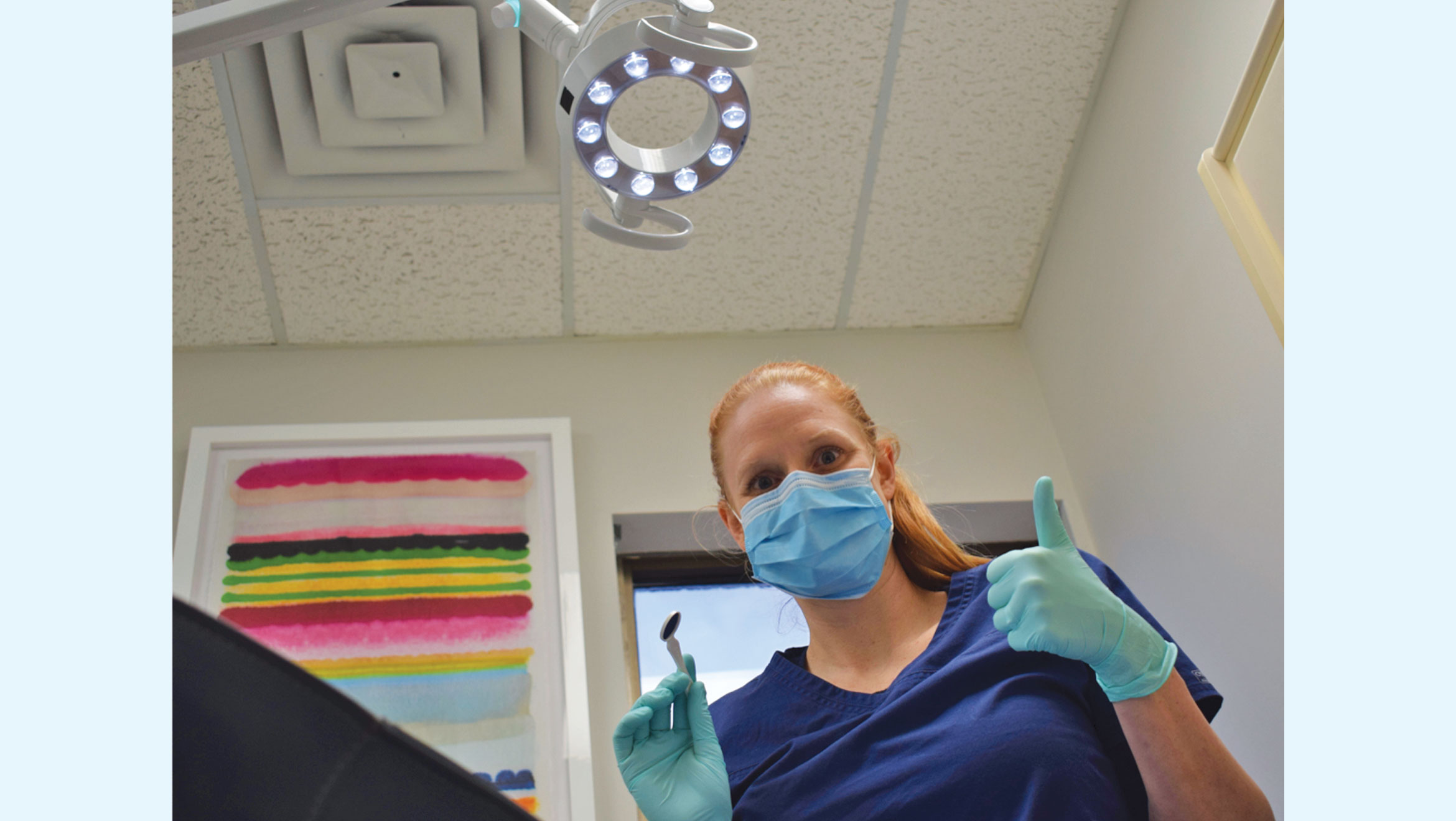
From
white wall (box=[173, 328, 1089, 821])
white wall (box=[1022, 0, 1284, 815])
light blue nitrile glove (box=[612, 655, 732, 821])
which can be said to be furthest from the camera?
white wall (box=[173, 328, 1089, 821])

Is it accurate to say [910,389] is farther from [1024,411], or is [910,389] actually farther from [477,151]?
[477,151]

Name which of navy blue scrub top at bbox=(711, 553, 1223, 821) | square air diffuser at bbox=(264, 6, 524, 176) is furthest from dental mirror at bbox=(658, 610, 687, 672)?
square air diffuser at bbox=(264, 6, 524, 176)

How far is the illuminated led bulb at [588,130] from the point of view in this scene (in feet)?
3.67

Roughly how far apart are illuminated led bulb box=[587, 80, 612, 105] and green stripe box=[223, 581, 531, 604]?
131 centimetres

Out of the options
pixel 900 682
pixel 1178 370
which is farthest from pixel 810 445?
pixel 1178 370

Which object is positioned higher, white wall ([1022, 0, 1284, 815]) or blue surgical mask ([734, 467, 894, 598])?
white wall ([1022, 0, 1284, 815])

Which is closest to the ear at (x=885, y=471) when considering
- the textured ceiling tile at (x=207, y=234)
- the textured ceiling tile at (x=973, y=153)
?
the textured ceiling tile at (x=973, y=153)

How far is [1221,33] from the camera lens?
1.85 meters

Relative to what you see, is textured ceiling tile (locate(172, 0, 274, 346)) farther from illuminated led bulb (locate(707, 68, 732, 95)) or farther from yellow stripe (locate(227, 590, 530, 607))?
illuminated led bulb (locate(707, 68, 732, 95))

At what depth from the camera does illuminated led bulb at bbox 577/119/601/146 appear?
112 centimetres

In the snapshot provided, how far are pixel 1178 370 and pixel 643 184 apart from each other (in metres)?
1.27

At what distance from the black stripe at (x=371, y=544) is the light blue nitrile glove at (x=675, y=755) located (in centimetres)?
94

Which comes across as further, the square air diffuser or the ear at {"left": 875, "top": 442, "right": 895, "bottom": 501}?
the square air diffuser

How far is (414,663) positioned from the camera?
2.11m
